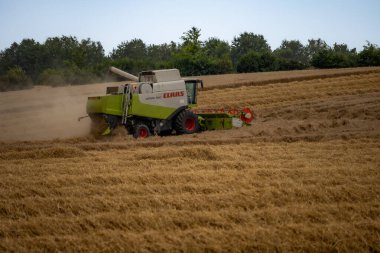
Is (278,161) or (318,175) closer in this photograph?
(318,175)

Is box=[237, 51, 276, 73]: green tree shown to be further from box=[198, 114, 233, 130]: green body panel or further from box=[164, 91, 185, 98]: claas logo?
box=[164, 91, 185, 98]: claas logo

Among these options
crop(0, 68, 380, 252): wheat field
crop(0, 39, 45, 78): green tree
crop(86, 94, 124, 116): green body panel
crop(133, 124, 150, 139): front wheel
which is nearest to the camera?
crop(0, 68, 380, 252): wheat field

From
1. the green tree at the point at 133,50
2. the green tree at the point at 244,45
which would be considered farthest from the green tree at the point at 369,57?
the green tree at the point at 244,45

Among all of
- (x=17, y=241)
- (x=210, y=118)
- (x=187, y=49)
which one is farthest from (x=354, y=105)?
(x=187, y=49)

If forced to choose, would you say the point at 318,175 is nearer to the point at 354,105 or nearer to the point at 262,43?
the point at 354,105

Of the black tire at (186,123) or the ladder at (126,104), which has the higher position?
the ladder at (126,104)

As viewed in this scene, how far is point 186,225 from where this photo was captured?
5.20 meters

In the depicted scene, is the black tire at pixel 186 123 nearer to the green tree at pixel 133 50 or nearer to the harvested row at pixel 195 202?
the harvested row at pixel 195 202

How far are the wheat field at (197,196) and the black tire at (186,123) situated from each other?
79.9 inches

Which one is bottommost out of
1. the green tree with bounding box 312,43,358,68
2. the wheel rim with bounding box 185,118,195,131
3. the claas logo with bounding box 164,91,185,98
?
the wheel rim with bounding box 185,118,195,131

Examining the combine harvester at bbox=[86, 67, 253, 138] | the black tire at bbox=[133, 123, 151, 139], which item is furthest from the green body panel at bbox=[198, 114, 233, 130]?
the black tire at bbox=[133, 123, 151, 139]

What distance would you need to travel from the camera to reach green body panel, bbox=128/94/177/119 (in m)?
12.7

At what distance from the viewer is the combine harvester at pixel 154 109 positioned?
1274 cm

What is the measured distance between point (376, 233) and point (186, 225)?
1.99m
